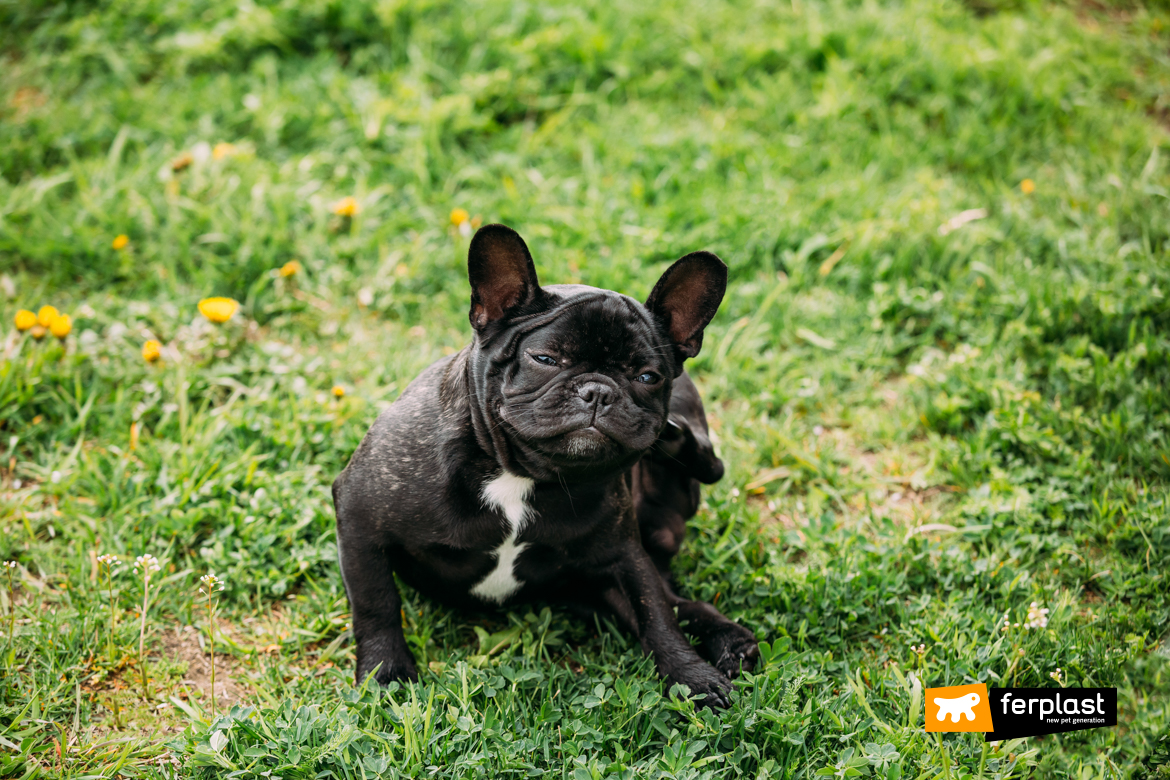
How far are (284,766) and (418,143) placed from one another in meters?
4.60

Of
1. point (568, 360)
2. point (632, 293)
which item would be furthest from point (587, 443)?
point (632, 293)

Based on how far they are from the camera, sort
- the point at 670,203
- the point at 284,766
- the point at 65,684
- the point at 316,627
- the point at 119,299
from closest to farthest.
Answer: the point at 284,766
the point at 65,684
the point at 316,627
the point at 119,299
the point at 670,203

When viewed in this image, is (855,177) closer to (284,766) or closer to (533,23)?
(533,23)

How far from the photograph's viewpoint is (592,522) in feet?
11.3

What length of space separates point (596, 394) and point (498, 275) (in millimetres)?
629

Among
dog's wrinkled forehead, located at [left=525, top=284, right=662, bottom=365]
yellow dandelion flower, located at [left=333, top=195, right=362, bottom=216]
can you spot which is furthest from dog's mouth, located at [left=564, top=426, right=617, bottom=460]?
yellow dandelion flower, located at [left=333, top=195, right=362, bottom=216]

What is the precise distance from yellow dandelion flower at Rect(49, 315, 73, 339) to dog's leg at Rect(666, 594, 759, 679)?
330 centimetres

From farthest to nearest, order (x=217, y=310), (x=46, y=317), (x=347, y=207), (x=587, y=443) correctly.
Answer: (x=347, y=207), (x=46, y=317), (x=217, y=310), (x=587, y=443)

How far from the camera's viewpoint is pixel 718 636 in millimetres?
3635

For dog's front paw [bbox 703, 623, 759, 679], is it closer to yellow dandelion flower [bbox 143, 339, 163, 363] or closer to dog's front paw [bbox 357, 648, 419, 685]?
dog's front paw [bbox 357, 648, 419, 685]

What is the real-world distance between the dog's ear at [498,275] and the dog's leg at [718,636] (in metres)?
1.43

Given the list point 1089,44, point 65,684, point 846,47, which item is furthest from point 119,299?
point 1089,44

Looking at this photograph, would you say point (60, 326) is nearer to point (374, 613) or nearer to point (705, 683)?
point (374, 613)

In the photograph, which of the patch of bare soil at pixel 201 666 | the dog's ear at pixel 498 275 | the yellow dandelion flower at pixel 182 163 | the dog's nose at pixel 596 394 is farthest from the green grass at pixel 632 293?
the dog's ear at pixel 498 275
